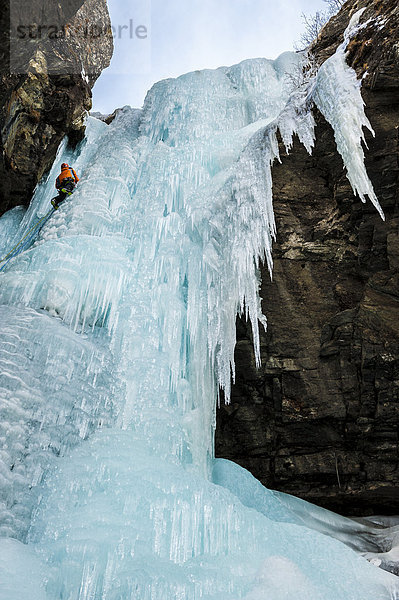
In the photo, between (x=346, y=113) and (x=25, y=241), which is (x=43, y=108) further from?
(x=346, y=113)

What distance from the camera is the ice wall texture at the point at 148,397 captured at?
102 inches

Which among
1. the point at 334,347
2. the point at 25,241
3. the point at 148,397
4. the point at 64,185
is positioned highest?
the point at 64,185

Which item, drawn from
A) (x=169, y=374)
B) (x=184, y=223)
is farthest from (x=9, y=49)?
(x=169, y=374)

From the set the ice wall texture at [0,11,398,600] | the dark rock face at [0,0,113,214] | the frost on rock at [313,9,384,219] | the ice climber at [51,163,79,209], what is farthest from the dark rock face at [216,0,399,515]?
the dark rock face at [0,0,113,214]

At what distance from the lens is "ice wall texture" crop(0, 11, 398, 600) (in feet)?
8.51

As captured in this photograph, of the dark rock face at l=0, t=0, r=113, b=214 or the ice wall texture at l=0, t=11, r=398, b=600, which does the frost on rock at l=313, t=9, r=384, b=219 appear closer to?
the ice wall texture at l=0, t=11, r=398, b=600

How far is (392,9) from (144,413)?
5586 millimetres

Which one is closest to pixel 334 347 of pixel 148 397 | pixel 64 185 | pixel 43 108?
pixel 148 397

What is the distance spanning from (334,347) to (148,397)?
2.05m

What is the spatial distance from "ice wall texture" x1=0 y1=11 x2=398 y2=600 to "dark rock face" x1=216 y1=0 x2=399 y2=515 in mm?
338

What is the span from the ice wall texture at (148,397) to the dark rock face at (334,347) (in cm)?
34

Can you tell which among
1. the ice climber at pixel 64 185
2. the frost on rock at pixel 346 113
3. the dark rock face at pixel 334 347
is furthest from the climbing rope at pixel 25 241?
the frost on rock at pixel 346 113

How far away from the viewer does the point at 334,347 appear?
4.78 m

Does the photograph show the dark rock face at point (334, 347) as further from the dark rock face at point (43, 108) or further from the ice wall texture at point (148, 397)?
the dark rock face at point (43, 108)
